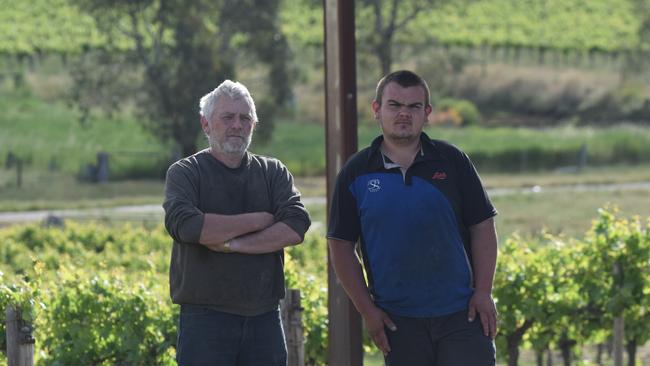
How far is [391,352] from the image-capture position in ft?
14.7

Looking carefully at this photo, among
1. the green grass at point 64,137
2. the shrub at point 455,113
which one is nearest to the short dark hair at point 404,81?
the green grass at point 64,137

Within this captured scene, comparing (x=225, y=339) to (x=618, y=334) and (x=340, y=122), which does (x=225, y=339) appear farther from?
(x=618, y=334)

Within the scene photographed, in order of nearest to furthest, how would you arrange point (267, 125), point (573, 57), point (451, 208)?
point (451, 208) < point (267, 125) < point (573, 57)

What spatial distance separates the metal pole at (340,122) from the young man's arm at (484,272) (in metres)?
1.26

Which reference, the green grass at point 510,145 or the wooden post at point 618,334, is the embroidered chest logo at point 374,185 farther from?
the green grass at point 510,145

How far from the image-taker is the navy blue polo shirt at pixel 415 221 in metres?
4.37

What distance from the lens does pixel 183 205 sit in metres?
4.46

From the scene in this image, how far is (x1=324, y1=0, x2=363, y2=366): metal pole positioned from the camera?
5.65 metres

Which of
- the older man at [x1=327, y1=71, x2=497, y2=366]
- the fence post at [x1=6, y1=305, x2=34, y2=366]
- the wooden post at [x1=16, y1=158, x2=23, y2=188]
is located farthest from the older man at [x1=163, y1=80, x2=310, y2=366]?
the wooden post at [x1=16, y1=158, x2=23, y2=188]

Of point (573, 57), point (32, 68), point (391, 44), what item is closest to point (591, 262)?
point (391, 44)

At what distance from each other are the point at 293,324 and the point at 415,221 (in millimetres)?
1500

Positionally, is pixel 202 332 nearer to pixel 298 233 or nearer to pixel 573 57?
pixel 298 233

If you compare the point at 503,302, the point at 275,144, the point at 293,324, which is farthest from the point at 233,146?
the point at 275,144

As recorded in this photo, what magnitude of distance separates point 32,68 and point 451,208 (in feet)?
145
